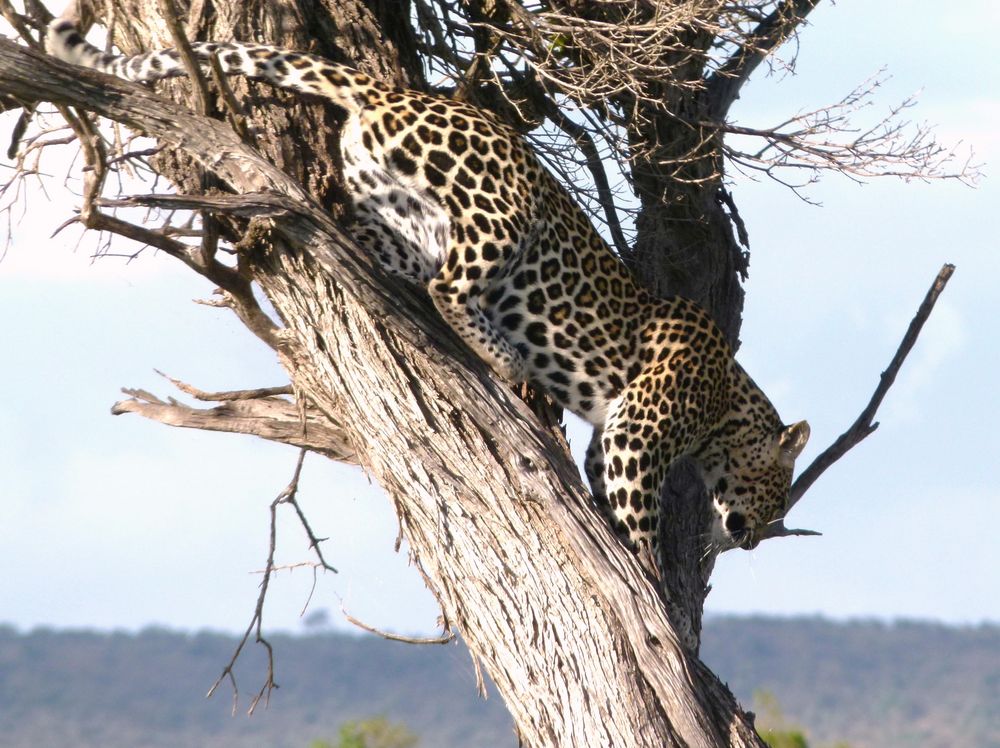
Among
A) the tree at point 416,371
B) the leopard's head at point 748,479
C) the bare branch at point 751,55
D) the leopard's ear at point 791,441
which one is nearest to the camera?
the tree at point 416,371

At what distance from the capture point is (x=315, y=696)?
431 feet

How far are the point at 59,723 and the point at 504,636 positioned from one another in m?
136

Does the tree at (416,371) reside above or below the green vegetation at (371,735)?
above

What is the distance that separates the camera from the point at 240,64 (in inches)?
288

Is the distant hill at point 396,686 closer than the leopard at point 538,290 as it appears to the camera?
No

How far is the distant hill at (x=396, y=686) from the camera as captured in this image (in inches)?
4771

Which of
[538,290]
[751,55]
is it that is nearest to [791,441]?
[538,290]

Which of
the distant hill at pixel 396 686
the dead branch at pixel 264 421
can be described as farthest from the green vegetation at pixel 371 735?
the distant hill at pixel 396 686

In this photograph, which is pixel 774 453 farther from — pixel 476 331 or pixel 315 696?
pixel 315 696

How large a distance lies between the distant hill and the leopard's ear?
10715 cm

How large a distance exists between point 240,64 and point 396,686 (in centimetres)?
12662

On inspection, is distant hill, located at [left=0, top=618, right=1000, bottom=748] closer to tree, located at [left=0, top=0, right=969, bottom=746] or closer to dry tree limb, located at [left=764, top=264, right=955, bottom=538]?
dry tree limb, located at [left=764, top=264, right=955, bottom=538]

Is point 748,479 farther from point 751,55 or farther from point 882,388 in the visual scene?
point 751,55

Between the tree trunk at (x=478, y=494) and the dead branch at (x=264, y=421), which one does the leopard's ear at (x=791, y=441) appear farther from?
the dead branch at (x=264, y=421)
